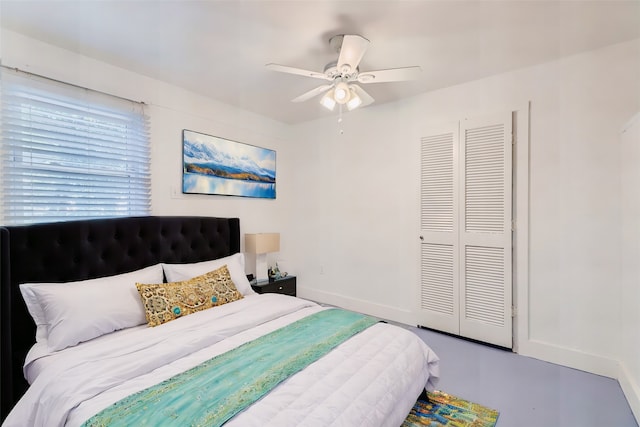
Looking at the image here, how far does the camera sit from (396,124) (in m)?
3.50

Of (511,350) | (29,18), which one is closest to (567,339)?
(511,350)

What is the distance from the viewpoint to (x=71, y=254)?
7.29ft

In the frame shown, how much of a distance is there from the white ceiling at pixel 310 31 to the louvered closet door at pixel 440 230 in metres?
0.72

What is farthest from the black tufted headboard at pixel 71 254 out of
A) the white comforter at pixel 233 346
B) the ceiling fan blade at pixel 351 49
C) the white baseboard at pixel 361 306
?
the ceiling fan blade at pixel 351 49

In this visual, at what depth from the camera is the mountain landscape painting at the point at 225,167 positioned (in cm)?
315

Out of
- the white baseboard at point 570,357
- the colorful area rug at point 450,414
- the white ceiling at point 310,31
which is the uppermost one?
the white ceiling at point 310,31

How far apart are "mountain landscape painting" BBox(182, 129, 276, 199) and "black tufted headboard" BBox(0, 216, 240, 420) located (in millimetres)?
424

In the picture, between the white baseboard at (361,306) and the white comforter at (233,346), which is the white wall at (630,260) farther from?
the white baseboard at (361,306)

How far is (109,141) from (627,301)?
14.0 ft

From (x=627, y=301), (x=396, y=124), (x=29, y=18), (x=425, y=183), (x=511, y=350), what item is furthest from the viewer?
(x=396, y=124)

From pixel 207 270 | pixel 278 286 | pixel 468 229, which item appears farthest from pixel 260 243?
pixel 468 229

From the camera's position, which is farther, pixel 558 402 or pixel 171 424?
pixel 558 402

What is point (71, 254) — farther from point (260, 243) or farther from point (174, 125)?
point (260, 243)

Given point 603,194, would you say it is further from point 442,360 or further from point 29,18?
point 29,18
